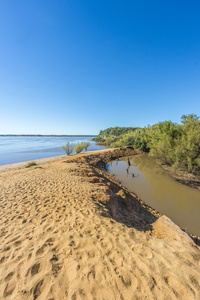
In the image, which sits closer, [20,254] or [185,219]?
[20,254]

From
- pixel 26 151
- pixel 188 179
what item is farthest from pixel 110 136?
pixel 188 179

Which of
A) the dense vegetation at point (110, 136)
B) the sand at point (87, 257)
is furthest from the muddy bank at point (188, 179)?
the dense vegetation at point (110, 136)

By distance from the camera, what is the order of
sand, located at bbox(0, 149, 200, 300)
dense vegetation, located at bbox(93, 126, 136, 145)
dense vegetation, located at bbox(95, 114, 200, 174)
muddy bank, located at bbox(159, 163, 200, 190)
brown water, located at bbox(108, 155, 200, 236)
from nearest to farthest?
sand, located at bbox(0, 149, 200, 300) → brown water, located at bbox(108, 155, 200, 236) → dense vegetation, located at bbox(95, 114, 200, 174) → muddy bank, located at bbox(159, 163, 200, 190) → dense vegetation, located at bbox(93, 126, 136, 145)

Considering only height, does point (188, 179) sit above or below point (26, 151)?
below

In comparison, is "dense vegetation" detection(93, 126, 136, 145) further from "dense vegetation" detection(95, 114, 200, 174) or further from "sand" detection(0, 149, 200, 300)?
"sand" detection(0, 149, 200, 300)

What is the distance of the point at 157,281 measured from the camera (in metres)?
2.27

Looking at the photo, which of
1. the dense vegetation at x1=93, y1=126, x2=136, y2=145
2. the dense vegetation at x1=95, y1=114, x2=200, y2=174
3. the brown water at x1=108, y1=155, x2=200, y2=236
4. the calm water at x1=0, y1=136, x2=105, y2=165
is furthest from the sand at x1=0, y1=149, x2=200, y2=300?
the dense vegetation at x1=93, y1=126, x2=136, y2=145

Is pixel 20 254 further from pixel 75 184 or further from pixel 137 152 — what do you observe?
pixel 137 152

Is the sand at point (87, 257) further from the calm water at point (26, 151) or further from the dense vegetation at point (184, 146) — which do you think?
the calm water at point (26, 151)

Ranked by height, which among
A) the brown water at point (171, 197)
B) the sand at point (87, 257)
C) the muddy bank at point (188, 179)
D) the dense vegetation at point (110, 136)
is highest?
the dense vegetation at point (110, 136)

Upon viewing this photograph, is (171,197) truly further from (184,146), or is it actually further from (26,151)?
(26,151)

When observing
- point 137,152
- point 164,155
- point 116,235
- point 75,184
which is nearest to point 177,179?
point 164,155

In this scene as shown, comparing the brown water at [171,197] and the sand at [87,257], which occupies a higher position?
the sand at [87,257]

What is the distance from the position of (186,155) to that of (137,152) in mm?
20358
